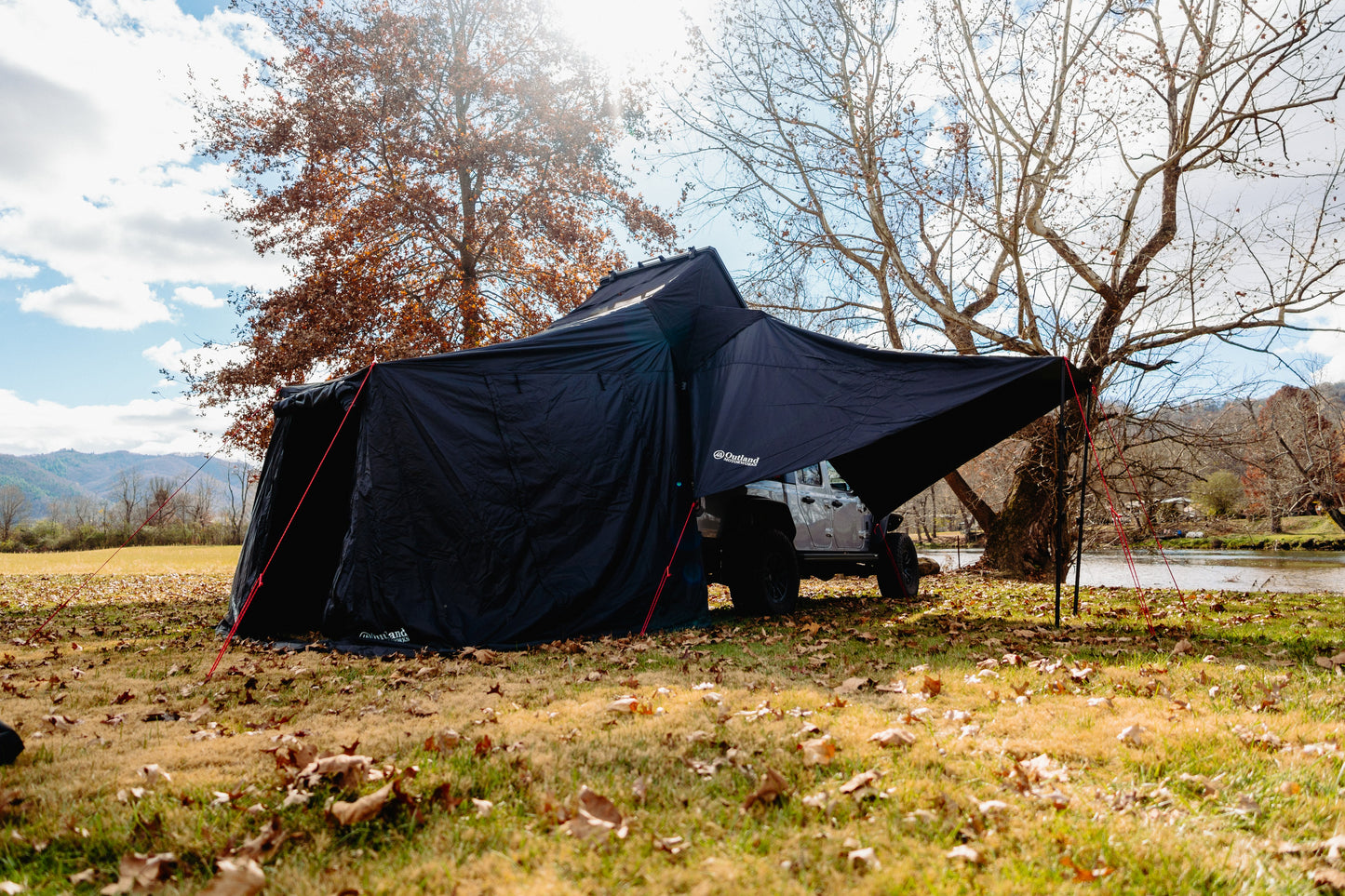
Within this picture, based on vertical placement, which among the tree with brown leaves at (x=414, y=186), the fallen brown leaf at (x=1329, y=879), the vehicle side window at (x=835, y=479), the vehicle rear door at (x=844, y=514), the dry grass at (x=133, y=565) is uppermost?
the tree with brown leaves at (x=414, y=186)

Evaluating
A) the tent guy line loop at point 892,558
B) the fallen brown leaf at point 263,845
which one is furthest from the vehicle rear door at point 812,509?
the fallen brown leaf at point 263,845

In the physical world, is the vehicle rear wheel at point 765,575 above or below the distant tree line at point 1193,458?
below

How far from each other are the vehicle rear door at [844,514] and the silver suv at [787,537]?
1cm

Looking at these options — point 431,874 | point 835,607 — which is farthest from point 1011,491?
point 431,874

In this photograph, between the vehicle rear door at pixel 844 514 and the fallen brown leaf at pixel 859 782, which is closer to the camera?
the fallen brown leaf at pixel 859 782

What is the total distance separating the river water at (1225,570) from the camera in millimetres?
16766

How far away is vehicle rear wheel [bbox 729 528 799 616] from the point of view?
7.81 metres

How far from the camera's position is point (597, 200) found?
16578 millimetres

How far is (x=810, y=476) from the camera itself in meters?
8.96

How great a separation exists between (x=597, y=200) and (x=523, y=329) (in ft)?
12.2

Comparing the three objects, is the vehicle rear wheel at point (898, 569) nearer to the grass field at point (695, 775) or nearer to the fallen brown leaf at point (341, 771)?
the grass field at point (695, 775)

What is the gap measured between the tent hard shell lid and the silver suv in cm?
62

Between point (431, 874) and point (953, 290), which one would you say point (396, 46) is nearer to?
point (953, 290)

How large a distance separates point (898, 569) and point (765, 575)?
3089 mm
